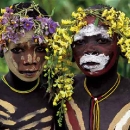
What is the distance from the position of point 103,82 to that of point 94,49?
0.74ft

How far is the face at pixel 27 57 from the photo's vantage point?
3.17m

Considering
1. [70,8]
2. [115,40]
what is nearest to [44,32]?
[115,40]

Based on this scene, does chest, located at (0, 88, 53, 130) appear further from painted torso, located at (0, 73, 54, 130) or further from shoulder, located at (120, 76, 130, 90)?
shoulder, located at (120, 76, 130, 90)

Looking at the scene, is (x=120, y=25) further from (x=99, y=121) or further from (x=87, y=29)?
(x=99, y=121)

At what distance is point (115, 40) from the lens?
10.3 feet

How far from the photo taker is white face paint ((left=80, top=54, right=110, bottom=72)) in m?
3.11

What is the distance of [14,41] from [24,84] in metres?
0.29

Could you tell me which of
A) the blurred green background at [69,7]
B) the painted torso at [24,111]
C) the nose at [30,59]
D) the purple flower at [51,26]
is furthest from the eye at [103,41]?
the blurred green background at [69,7]

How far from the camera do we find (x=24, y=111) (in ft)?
10.7

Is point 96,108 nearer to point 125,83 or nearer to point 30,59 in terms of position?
point 125,83

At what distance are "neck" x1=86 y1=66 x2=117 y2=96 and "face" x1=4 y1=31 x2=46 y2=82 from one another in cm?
31

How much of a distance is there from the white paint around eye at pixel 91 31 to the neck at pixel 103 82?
23 centimetres

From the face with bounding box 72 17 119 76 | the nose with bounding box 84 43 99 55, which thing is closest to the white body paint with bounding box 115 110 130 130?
the face with bounding box 72 17 119 76

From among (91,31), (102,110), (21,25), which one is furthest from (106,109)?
(21,25)
